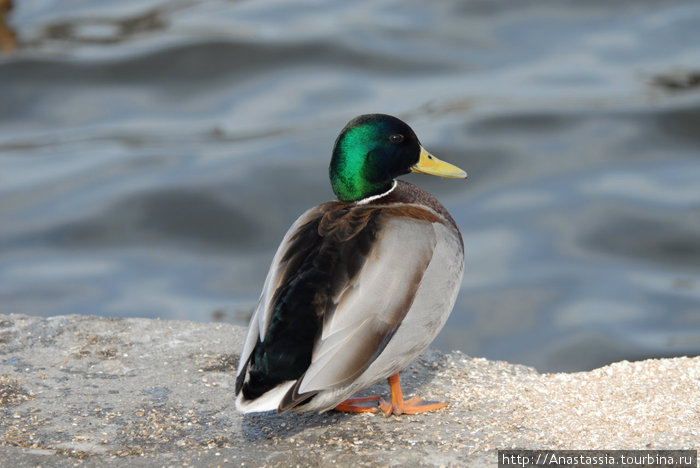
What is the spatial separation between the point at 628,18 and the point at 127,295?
716 cm

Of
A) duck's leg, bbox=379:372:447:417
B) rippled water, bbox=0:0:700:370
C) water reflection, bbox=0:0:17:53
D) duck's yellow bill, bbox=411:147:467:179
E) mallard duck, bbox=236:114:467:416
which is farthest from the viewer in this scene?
water reflection, bbox=0:0:17:53

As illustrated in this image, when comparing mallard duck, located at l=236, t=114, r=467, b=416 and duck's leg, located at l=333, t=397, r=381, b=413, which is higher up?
mallard duck, located at l=236, t=114, r=467, b=416

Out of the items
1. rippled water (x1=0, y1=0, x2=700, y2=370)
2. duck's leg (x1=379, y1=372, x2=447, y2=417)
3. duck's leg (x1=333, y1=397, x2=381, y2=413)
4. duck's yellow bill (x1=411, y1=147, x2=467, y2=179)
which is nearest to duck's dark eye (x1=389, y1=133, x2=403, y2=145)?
duck's yellow bill (x1=411, y1=147, x2=467, y2=179)

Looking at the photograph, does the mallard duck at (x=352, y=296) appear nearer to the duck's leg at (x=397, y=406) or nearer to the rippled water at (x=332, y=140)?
the duck's leg at (x=397, y=406)

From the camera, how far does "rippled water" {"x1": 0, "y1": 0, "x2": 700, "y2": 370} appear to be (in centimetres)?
800

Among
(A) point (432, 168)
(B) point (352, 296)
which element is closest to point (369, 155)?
(A) point (432, 168)

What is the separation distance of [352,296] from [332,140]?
6.68 metres

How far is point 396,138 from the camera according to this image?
404cm

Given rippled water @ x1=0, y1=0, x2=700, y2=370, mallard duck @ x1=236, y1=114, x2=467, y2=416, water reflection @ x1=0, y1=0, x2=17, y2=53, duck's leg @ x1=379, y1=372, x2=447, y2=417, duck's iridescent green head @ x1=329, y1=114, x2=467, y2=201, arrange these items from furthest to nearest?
water reflection @ x1=0, y1=0, x2=17, y2=53 < rippled water @ x1=0, y1=0, x2=700, y2=370 < duck's iridescent green head @ x1=329, y1=114, x2=467, y2=201 < duck's leg @ x1=379, y1=372, x2=447, y2=417 < mallard duck @ x1=236, y1=114, x2=467, y2=416

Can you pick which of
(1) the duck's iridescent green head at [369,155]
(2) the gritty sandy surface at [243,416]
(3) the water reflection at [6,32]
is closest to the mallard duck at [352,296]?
(1) the duck's iridescent green head at [369,155]

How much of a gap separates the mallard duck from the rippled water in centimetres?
377

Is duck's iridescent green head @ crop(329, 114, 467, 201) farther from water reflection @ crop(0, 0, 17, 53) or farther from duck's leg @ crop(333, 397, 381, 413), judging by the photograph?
water reflection @ crop(0, 0, 17, 53)

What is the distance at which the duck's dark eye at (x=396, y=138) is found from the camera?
4.02m

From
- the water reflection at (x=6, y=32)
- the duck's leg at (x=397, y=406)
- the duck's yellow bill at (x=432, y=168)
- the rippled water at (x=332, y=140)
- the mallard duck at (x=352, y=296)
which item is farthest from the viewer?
the water reflection at (x=6, y=32)
